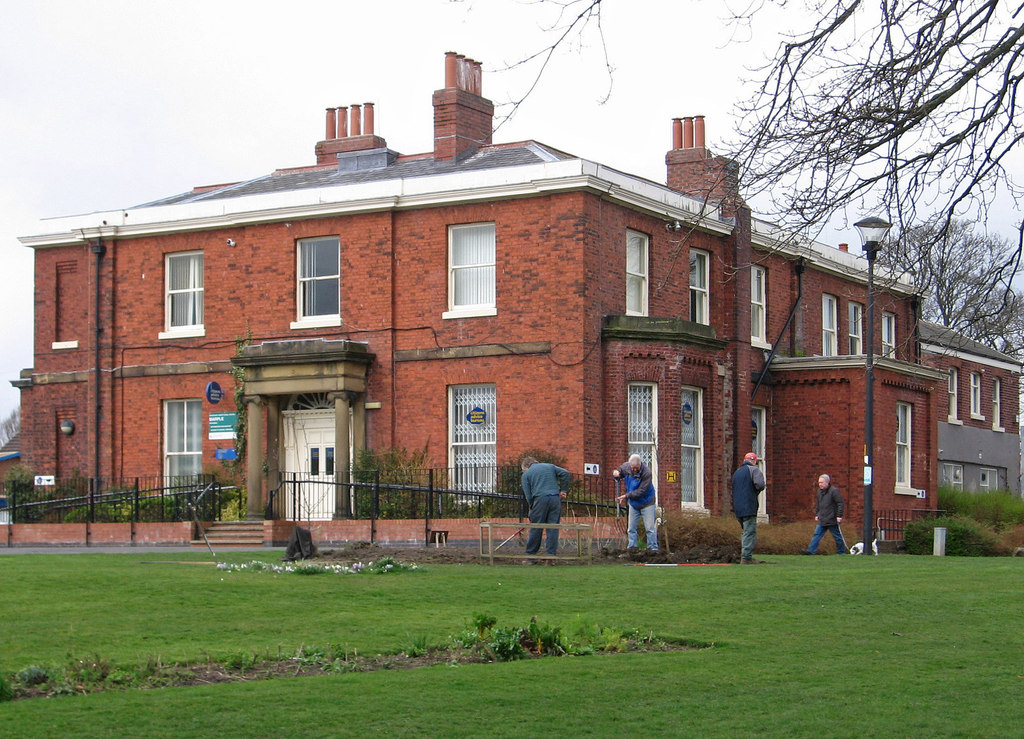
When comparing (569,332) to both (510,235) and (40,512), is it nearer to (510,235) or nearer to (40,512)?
(510,235)

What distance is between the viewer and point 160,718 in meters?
8.75

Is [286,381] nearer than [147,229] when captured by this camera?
Yes

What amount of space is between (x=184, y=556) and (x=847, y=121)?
1540 cm

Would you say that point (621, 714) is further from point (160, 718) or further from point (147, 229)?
point (147, 229)

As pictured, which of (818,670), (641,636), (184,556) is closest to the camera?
(818,670)

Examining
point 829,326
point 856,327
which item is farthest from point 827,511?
point 856,327

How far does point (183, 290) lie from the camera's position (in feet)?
109

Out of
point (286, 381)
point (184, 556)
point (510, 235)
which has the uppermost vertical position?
point (510, 235)

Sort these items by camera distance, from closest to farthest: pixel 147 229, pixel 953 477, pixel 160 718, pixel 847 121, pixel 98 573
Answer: pixel 160 718
pixel 847 121
pixel 98 573
pixel 147 229
pixel 953 477

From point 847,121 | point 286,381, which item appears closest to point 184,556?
point 286,381

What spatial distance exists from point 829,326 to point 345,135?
13.9 metres

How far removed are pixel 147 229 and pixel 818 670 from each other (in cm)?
2542

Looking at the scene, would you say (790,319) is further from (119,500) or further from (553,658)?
(553,658)

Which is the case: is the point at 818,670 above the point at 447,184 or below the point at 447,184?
below
